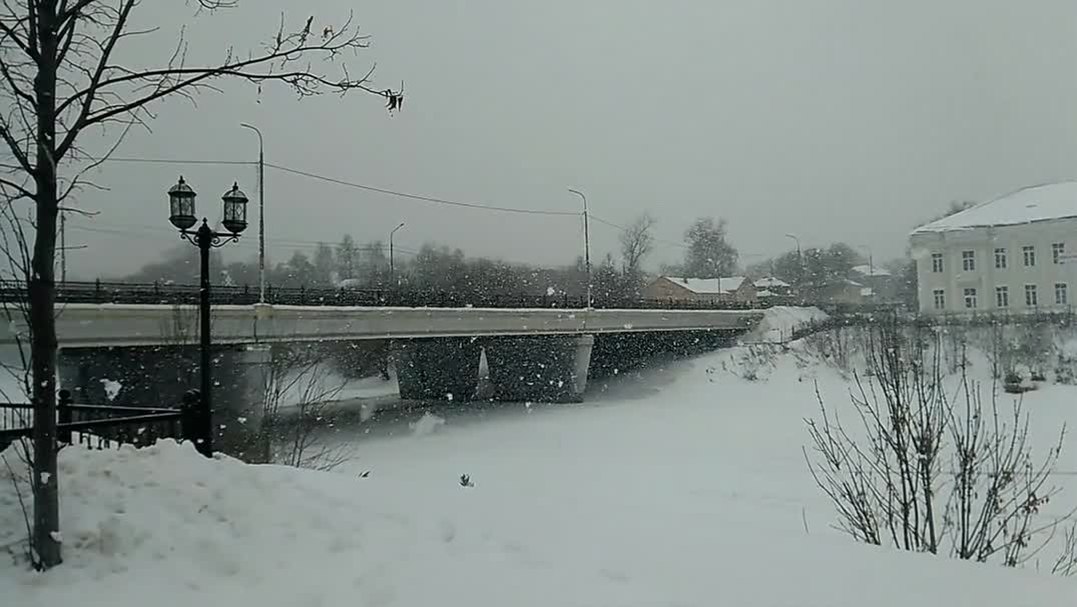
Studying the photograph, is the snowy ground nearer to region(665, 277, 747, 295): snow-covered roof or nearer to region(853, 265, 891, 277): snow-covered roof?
region(853, 265, 891, 277): snow-covered roof

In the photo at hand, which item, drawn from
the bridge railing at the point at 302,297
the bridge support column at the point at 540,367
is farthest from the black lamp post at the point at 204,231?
the bridge support column at the point at 540,367

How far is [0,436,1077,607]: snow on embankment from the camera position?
403 cm

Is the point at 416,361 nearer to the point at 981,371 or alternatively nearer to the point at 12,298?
the point at 981,371

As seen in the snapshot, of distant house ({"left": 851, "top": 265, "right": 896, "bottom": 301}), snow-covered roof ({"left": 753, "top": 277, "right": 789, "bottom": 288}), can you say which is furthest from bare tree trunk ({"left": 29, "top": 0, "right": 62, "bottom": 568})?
snow-covered roof ({"left": 753, "top": 277, "right": 789, "bottom": 288})

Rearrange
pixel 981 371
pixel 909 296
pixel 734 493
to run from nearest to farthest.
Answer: pixel 734 493, pixel 981 371, pixel 909 296

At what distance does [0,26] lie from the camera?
176 inches

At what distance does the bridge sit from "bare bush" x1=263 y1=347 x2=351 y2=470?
416 millimetres

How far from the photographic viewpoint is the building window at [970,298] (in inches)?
821

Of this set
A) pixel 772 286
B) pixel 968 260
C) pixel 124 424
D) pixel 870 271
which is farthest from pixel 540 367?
pixel 772 286

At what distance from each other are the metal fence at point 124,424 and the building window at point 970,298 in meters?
19.3

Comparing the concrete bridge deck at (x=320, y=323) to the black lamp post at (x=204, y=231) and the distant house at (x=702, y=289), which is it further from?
the distant house at (x=702, y=289)

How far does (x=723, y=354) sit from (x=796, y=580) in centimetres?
3475

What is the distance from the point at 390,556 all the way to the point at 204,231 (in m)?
5.08

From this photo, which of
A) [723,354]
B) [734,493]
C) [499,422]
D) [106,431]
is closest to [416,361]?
[499,422]
